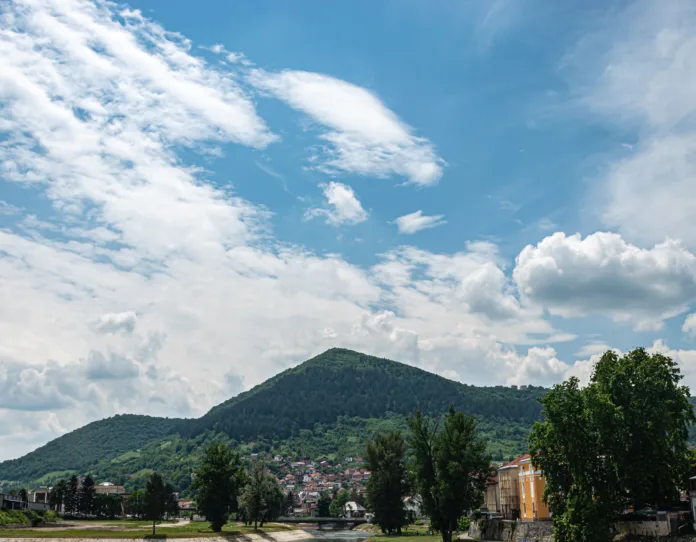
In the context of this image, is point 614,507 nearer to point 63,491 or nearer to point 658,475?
point 658,475

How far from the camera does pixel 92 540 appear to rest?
2906 inches

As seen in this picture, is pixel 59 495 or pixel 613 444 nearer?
pixel 613 444

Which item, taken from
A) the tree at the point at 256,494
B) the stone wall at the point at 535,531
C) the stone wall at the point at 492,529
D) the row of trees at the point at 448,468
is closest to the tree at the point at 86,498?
the tree at the point at 256,494

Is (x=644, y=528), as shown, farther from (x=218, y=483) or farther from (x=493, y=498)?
(x=218, y=483)

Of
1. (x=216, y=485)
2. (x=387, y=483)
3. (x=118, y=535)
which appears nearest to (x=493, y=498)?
(x=387, y=483)

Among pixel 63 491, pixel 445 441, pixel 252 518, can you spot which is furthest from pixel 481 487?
pixel 63 491

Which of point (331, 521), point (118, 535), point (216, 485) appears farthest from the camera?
point (331, 521)

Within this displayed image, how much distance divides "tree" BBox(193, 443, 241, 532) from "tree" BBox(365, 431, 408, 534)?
22422mm

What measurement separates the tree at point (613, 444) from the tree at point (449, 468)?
63.2 ft

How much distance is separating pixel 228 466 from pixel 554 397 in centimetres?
6206

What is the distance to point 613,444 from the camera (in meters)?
54.3

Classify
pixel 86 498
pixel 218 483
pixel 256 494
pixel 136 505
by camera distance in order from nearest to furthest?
pixel 218 483
pixel 256 494
pixel 86 498
pixel 136 505

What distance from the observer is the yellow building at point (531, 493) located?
8519cm

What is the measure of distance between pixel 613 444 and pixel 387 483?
57.8 meters
